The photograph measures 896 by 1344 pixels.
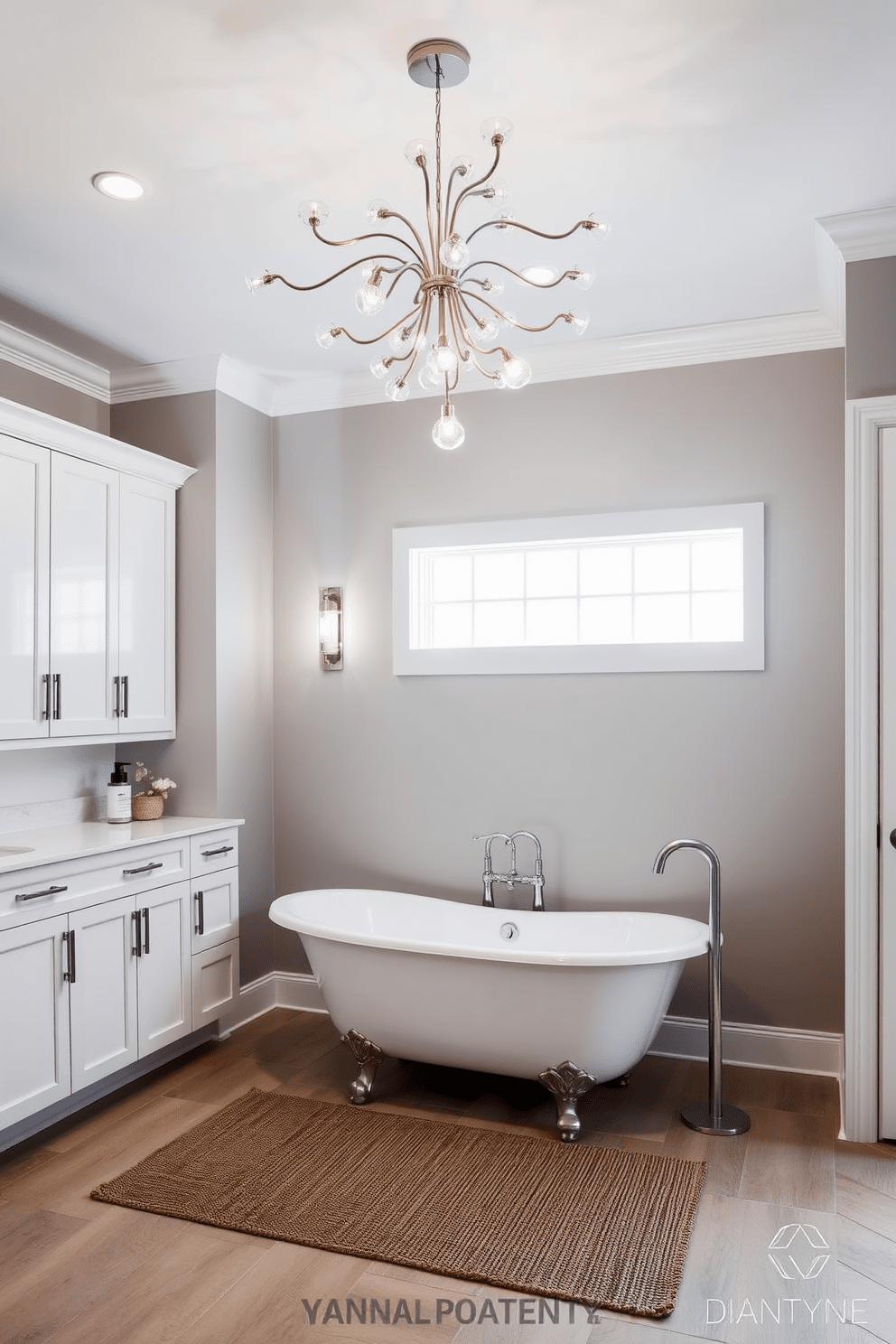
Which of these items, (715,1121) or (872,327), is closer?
(872,327)

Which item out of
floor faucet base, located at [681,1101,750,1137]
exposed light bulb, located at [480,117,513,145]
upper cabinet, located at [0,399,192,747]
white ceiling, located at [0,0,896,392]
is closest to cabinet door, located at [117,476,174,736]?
upper cabinet, located at [0,399,192,747]

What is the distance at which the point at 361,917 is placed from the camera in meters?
3.93

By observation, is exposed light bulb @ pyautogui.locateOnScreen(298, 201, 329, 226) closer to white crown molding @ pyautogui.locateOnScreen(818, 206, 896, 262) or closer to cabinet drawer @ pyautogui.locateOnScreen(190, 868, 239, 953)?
white crown molding @ pyautogui.locateOnScreen(818, 206, 896, 262)

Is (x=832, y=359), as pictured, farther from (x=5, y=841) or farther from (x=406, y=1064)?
(x=5, y=841)

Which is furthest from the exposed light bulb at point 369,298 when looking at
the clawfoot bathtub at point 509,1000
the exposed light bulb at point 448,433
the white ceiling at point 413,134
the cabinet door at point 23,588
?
the clawfoot bathtub at point 509,1000

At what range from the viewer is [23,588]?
333cm

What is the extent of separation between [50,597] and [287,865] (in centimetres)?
165

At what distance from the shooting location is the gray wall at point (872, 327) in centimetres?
297

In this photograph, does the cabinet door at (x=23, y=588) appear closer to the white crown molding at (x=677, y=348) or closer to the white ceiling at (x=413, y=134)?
the white ceiling at (x=413, y=134)

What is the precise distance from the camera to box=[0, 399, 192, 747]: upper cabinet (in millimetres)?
3293

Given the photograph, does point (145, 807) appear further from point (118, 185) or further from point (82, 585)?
point (118, 185)

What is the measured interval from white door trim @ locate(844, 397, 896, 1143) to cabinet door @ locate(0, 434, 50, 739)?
→ 8.83 feet

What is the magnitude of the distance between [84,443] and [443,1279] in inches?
115

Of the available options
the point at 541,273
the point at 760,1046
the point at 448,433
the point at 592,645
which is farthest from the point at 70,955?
the point at 541,273
